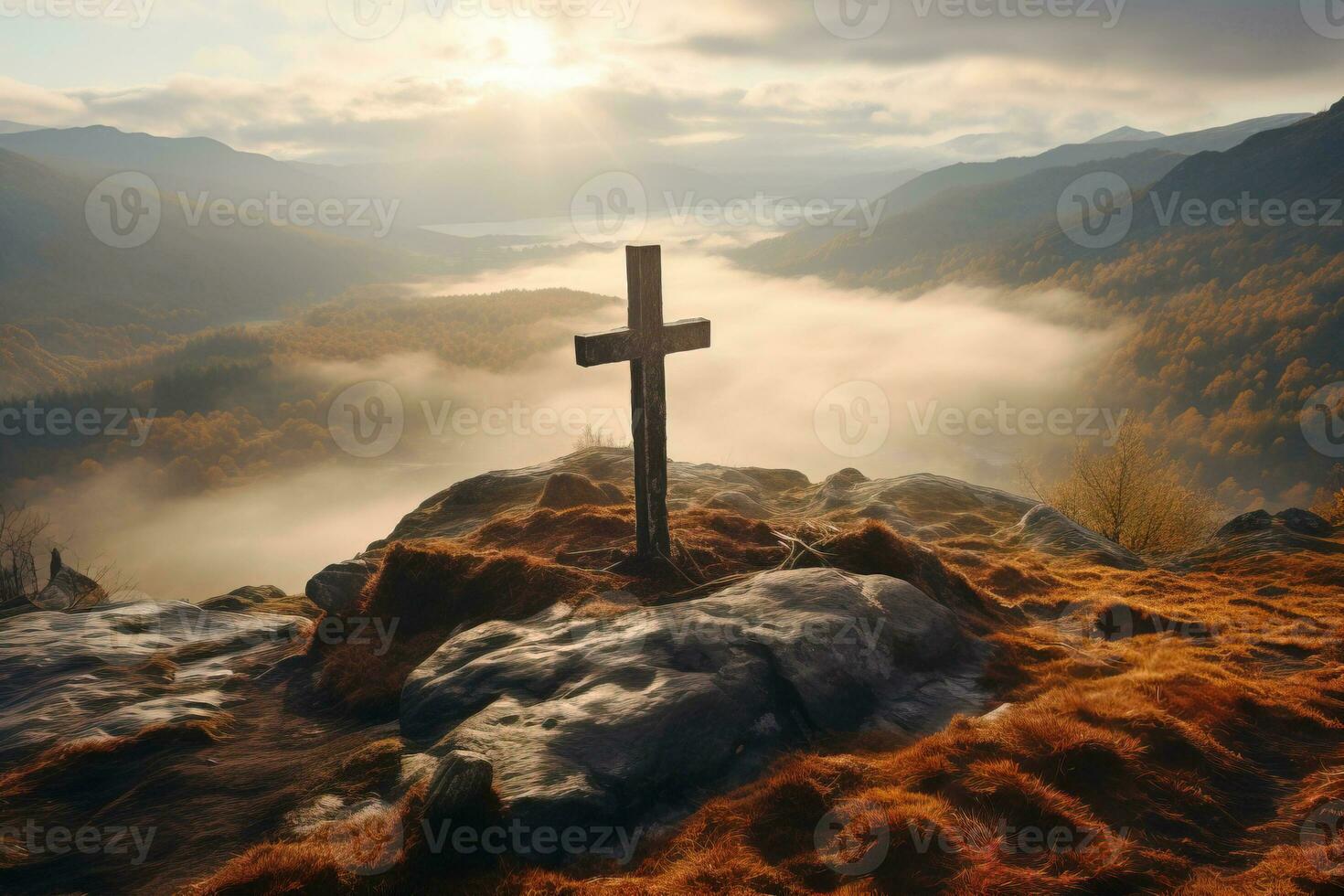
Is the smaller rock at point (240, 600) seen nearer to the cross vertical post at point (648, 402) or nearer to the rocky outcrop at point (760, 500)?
the rocky outcrop at point (760, 500)

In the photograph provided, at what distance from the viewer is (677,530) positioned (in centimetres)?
1425

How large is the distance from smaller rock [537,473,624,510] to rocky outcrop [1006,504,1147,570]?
1319 centimetres

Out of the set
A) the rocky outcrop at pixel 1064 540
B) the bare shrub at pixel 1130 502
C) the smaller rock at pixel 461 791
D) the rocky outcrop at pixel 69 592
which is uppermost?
the smaller rock at pixel 461 791

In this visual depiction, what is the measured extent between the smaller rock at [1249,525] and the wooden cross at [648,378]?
66.7ft

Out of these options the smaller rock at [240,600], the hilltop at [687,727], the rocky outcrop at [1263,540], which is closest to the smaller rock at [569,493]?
the hilltop at [687,727]

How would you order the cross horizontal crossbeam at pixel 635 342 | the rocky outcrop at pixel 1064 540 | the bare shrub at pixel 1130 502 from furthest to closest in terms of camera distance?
the bare shrub at pixel 1130 502 → the rocky outcrop at pixel 1064 540 → the cross horizontal crossbeam at pixel 635 342

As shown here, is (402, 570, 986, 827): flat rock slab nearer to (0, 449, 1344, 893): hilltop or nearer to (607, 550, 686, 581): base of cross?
(0, 449, 1344, 893): hilltop

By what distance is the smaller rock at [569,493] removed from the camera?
19156 millimetres

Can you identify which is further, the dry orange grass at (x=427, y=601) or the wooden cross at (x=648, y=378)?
the wooden cross at (x=648, y=378)

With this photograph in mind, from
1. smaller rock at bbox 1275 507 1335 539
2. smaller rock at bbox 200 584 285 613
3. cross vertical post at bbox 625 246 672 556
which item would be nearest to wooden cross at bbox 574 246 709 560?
cross vertical post at bbox 625 246 672 556

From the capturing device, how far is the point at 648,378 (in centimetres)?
1226

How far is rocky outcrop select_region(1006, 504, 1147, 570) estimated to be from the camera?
2112 centimetres

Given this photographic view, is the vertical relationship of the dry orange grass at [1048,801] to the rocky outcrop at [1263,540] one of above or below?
above

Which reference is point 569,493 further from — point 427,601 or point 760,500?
point 760,500
